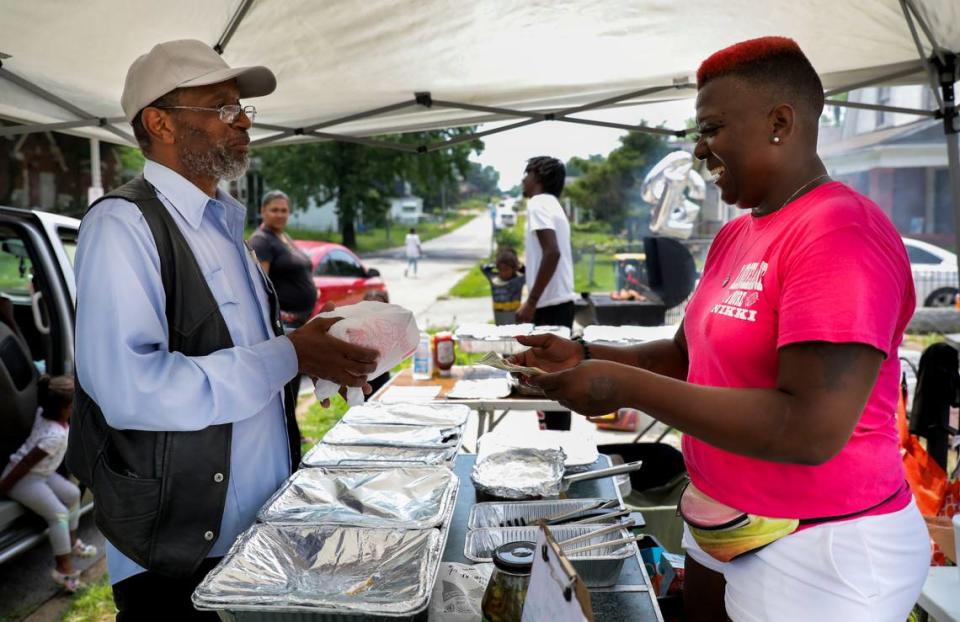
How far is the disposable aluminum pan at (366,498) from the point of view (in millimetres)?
1694

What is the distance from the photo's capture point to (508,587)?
133cm

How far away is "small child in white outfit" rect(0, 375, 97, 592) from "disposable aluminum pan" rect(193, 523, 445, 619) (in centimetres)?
249

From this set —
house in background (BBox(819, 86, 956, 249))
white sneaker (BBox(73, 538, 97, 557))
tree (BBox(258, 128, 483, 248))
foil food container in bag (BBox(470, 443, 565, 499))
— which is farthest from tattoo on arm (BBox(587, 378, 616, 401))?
tree (BBox(258, 128, 483, 248))

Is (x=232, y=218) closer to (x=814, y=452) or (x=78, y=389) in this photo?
(x=78, y=389)

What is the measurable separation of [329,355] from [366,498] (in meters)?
0.41

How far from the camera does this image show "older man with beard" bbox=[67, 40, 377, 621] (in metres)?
1.54

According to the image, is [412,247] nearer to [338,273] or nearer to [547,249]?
[338,273]

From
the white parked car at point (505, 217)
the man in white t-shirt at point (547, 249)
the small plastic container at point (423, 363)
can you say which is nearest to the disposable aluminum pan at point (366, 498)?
the small plastic container at point (423, 363)

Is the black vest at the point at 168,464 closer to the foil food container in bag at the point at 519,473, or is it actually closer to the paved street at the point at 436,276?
the foil food container in bag at the point at 519,473

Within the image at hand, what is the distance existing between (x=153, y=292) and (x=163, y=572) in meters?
0.65

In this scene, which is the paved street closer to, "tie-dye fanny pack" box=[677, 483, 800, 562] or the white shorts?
"tie-dye fanny pack" box=[677, 483, 800, 562]

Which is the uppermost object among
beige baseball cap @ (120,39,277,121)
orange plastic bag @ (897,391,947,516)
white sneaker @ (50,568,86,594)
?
beige baseball cap @ (120,39,277,121)

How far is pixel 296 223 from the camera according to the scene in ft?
128

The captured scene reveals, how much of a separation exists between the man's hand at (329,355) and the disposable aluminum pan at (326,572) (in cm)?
38
